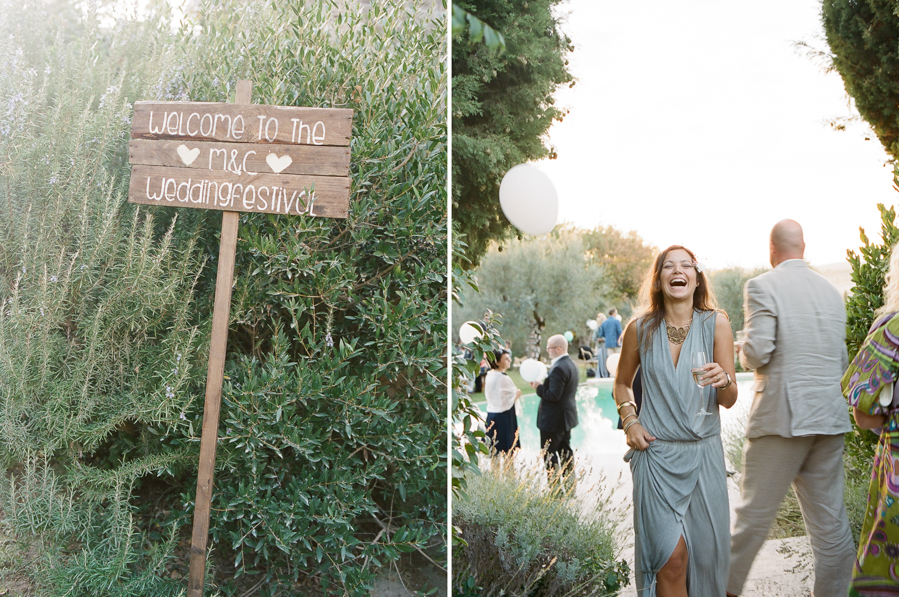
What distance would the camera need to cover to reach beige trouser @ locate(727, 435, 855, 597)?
2.26m

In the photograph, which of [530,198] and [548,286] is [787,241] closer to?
[530,198]

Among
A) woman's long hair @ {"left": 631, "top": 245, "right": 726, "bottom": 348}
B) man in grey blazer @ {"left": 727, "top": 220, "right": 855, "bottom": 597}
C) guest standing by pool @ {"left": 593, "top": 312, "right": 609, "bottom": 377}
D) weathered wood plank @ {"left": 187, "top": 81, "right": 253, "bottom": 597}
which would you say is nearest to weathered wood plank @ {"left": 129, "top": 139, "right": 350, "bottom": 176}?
weathered wood plank @ {"left": 187, "top": 81, "right": 253, "bottom": 597}

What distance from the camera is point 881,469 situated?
1.83m

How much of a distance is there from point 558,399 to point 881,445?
249cm

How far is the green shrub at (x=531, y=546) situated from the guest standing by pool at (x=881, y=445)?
A: 34.9 inches

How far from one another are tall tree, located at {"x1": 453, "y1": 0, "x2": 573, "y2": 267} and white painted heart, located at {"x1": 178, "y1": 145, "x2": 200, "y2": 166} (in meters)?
1.09

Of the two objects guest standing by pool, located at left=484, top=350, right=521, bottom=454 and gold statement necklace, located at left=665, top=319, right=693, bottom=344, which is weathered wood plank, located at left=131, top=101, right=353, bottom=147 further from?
guest standing by pool, located at left=484, top=350, right=521, bottom=454

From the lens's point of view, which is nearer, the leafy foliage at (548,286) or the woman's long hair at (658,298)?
the woman's long hair at (658,298)

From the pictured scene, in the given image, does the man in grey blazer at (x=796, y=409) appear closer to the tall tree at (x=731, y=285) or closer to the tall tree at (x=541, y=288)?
the tall tree at (x=731, y=285)

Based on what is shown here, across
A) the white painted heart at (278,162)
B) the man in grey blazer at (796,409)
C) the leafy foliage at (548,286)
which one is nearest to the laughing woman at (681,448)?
the man in grey blazer at (796,409)

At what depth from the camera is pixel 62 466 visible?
2.82 m

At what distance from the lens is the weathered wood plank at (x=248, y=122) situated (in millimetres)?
2324

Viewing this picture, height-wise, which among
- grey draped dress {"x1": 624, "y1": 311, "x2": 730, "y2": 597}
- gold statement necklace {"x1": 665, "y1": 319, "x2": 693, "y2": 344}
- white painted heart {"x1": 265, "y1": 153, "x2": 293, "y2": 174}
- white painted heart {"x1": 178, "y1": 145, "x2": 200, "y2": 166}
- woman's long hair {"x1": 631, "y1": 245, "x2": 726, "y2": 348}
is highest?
white painted heart {"x1": 178, "y1": 145, "x2": 200, "y2": 166}

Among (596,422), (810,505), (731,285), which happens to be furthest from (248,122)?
(596,422)
